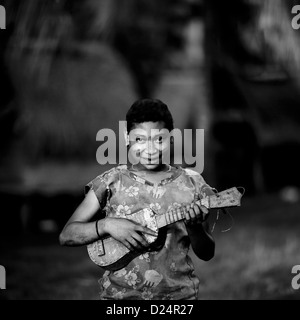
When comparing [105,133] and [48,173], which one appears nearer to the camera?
[105,133]

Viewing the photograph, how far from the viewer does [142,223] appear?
160 cm

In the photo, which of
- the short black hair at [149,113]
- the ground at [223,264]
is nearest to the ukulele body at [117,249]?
the short black hair at [149,113]

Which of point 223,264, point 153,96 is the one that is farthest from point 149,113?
point 223,264

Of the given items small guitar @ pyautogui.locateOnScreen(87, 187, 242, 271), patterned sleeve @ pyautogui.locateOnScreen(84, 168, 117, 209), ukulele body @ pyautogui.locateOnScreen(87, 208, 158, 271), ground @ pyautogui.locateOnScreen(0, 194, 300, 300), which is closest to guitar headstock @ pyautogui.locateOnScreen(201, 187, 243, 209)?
small guitar @ pyautogui.locateOnScreen(87, 187, 242, 271)

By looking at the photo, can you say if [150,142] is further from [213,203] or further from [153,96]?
[153,96]

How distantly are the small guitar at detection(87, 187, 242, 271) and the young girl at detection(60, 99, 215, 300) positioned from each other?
18mm

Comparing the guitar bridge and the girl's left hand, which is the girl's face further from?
the guitar bridge

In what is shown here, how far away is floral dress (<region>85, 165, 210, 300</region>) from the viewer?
1571 millimetres

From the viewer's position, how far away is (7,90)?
3.15m

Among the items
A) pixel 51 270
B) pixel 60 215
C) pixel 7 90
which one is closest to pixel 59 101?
pixel 7 90

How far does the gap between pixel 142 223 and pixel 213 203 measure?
0.73ft

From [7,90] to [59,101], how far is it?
1.05 ft
